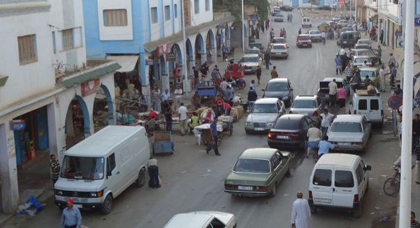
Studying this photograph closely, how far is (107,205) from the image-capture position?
19.6 m

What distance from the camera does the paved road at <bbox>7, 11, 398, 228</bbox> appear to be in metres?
18.6

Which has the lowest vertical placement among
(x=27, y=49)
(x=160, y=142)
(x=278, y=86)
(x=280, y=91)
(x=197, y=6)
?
(x=160, y=142)

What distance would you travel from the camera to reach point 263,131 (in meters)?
29.5

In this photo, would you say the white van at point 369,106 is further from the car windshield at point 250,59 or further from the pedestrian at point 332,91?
the car windshield at point 250,59

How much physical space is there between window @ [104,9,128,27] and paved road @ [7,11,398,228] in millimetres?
10954

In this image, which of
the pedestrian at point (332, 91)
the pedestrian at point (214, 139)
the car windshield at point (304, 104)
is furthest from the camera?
the pedestrian at point (332, 91)

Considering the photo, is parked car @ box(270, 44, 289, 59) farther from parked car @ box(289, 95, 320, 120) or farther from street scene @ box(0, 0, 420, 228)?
parked car @ box(289, 95, 320, 120)

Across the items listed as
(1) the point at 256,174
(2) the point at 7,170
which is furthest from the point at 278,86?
(2) the point at 7,170

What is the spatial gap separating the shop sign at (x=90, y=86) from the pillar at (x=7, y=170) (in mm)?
6088

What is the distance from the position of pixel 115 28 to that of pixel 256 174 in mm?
20259

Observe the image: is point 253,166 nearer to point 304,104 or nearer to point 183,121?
point 183,121

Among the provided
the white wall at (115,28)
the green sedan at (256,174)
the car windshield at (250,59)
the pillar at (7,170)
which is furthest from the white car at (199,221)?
the car windshield at (250,59)

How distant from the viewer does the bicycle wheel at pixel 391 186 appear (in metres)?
20.2

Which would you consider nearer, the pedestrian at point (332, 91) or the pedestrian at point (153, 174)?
the pedestrian at point (153, 174)
